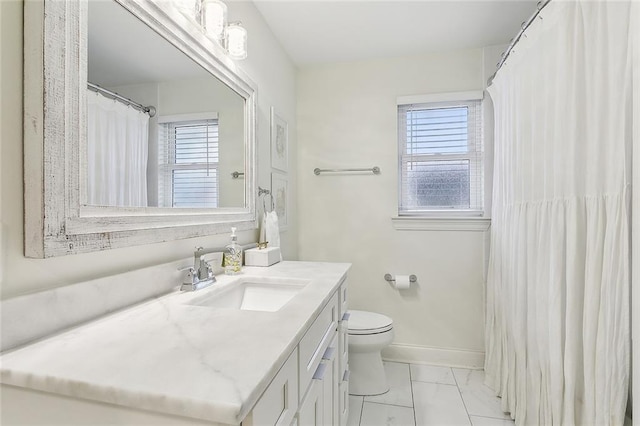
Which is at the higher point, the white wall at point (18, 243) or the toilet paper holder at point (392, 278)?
the white wall at point (18, 243)

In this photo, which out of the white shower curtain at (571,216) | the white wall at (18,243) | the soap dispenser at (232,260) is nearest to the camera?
the white wall at (18,243)

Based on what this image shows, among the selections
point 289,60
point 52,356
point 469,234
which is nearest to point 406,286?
point 469,234

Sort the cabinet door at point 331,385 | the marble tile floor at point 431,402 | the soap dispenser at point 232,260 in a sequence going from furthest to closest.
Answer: the marble tile floor at point 431,402 < the soap dispenser at point 232,260 < the cabinet door at point 331,385

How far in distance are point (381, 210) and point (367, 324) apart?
909 mm

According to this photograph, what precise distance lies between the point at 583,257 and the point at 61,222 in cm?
170

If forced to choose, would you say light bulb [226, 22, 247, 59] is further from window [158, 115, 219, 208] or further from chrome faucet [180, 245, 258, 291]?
chrome faucet [180, 245, 258, 291]

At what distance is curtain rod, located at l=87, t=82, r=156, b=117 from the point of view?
0.85 meters

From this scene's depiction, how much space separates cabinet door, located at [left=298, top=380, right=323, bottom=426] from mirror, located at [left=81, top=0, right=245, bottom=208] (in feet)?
2.60

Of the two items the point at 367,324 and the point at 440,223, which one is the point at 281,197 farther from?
the point at 440,223

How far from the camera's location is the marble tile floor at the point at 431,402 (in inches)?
70.5

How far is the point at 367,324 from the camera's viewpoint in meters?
2.06

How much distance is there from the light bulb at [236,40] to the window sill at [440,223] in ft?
5.30

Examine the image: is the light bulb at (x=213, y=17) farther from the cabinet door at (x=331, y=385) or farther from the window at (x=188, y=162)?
the cabinet door at (x=331, y=385)

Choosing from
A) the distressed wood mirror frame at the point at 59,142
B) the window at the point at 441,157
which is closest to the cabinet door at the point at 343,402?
the distressed wood mirror frame at the point at 59,142
